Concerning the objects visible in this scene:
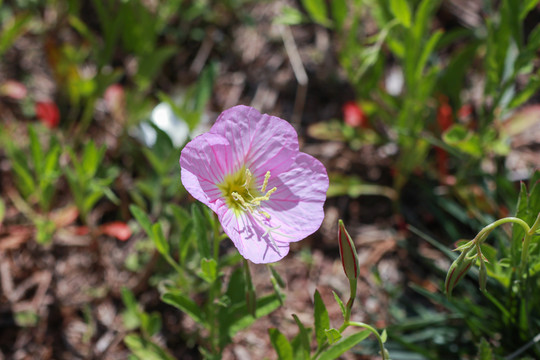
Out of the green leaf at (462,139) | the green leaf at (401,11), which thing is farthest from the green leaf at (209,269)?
the green leaf at (401,11)

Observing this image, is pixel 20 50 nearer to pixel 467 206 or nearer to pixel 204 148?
pixel 204 148

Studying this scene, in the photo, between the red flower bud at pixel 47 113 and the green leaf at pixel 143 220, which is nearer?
the green leaf at pixel 143 220

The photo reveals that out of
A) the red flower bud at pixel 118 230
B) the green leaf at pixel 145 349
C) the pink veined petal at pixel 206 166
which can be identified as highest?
the pink veined petal at pixel 206 166

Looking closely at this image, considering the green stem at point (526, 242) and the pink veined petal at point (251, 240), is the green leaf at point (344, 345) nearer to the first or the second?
the pink veined petal at point (251, 240)

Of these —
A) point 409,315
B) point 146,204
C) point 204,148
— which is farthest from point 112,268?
point 409,315

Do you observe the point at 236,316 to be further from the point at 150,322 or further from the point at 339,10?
the point at 339,10

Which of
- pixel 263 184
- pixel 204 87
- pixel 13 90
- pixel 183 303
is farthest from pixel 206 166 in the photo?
pixel 13 90
